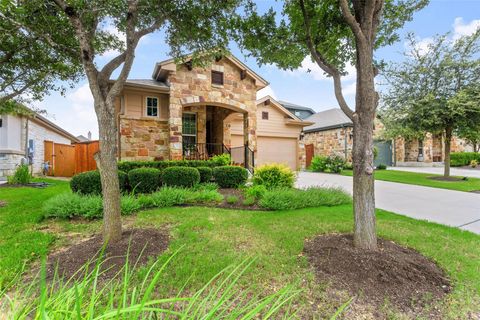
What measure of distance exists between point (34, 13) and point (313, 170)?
45.5 ft

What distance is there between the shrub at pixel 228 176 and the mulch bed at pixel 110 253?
4.24 metres

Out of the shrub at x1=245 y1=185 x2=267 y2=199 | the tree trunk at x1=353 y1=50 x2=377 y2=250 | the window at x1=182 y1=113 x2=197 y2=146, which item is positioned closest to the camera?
the tree trunk at x1=353 y1=50 x2=377 y2=250

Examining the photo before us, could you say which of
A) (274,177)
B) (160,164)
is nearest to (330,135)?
(274,177)

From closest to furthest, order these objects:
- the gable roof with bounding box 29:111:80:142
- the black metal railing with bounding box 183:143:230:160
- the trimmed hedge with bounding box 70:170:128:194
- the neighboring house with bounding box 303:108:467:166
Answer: the trimmed hedge with bounding box 70:170:128:194 → the black metal railing with bounding box 183:143:230:160 → the gable roof with bounding box 29:111:80:142 → the neighboring house with bounding box 303:108:467:166

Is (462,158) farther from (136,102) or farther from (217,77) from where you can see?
(136,102)

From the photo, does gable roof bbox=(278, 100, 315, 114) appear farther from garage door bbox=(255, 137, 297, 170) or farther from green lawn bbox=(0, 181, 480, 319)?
green lawn bbox=(0, 181, 480, 319)

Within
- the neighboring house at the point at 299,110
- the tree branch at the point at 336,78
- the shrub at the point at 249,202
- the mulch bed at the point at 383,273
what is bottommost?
the mulch bed at the point at 383,273

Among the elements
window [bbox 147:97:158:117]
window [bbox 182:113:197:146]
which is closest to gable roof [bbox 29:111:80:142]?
→ window [bbox 147:97:158:117]

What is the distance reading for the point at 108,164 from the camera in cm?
317

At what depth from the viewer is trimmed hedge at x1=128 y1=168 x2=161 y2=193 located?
676 centimetres

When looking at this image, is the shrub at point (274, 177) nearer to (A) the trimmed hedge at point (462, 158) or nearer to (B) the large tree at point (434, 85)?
(B) the large tree at point (434, 85)

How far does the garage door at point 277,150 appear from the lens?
14.1m

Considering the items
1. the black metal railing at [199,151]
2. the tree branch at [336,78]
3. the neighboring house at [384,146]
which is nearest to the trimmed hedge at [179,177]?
the black metal railing at [199,151]

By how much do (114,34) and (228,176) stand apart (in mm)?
5094
